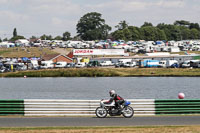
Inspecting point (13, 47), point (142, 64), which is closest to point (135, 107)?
point (142, 64)

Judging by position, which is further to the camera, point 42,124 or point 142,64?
point 142,64

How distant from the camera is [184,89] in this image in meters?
60.1

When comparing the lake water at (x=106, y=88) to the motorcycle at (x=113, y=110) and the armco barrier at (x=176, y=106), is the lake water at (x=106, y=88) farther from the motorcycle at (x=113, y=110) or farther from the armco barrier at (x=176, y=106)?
the motorcycle at (x=113, y=110)

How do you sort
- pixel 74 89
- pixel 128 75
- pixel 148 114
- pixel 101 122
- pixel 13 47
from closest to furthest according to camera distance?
pixel 101 122, pixel 148 114, pixel 74 89, pixel 128 75, pixel 13 47

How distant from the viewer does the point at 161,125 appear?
2180 centimetres

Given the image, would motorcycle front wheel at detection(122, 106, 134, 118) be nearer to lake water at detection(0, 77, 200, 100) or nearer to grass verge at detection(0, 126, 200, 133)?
grass verge at detection(0, 126, 200, 133)

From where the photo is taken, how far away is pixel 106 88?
2562 inches

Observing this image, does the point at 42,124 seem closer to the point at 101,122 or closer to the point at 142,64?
the point at 101,122

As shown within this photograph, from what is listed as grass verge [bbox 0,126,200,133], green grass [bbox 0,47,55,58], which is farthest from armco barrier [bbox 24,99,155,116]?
green grass [bbox 0,47,55,58]

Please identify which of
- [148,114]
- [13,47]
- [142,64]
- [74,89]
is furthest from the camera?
[13,47]

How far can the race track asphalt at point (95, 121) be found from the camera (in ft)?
74.0

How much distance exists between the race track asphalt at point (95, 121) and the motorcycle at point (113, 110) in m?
0.30

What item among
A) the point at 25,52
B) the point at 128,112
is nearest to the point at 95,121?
the point at 128,112

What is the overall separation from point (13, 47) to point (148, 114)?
14230cm
